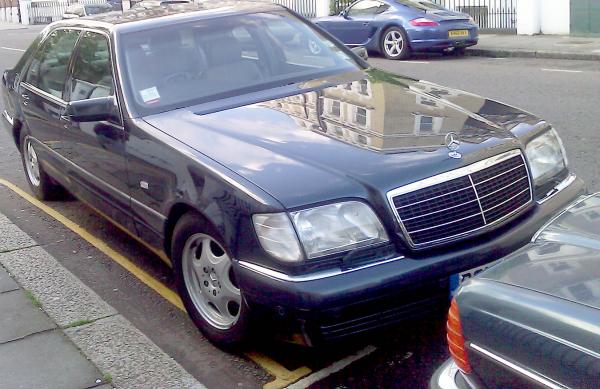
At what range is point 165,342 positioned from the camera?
466 cm

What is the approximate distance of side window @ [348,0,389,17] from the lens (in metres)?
17.8

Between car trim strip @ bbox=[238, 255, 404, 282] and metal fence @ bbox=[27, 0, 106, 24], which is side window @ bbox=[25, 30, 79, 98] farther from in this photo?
metal fence @ bbox=[27, 0, 106, 24]

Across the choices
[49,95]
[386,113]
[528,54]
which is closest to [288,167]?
[386,113]

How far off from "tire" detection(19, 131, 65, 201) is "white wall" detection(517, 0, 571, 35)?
1450 cm

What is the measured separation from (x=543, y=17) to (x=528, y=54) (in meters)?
3.24

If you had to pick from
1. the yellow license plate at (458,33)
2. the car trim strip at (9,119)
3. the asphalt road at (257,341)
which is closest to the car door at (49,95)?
the car trim strip at (9,119)

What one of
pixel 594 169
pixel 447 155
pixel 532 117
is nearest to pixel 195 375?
pixel 447 155

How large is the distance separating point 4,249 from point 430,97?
3.32 meters

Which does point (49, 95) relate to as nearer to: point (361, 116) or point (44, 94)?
point (44, 94)

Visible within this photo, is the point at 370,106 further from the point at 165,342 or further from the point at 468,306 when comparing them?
the point at 468,306

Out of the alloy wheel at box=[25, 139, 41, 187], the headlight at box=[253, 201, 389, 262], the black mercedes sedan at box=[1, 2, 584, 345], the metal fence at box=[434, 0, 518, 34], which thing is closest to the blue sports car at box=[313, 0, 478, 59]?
the metal fence at box=[434, 0, 518, 34]

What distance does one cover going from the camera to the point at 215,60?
547 cm

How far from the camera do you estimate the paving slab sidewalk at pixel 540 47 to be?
16062mm

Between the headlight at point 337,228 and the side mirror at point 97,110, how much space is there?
182cm
